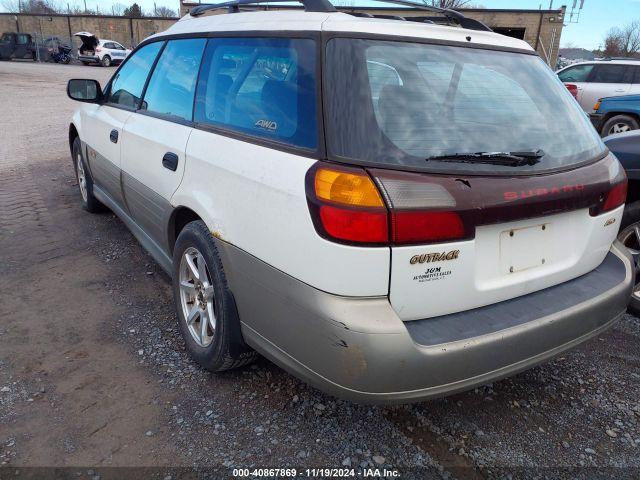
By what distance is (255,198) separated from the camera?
7.11ft

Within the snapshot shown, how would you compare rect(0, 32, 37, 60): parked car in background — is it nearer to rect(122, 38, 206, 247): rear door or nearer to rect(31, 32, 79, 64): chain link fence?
rect(31, 32, 79, 64): chain link fence

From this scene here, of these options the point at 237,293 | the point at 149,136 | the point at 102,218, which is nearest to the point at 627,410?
the point at 237,293

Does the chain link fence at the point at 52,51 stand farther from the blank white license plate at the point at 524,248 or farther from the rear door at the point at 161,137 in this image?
the blank white license plate at the point at 524,248

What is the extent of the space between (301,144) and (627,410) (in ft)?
7.14

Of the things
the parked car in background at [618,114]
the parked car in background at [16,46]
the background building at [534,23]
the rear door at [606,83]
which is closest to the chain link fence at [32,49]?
the parked car in background at [16,46]

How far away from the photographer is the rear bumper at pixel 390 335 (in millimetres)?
1846

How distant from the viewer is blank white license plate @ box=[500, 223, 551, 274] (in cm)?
211

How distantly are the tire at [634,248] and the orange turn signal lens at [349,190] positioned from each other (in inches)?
109

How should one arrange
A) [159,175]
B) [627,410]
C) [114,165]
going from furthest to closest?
[114,165] < [159,175] < [627,410]

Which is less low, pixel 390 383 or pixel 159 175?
pixel 159 175

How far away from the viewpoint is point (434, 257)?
1903 mm

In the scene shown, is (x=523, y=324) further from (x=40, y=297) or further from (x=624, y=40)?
(x=624, y=40)

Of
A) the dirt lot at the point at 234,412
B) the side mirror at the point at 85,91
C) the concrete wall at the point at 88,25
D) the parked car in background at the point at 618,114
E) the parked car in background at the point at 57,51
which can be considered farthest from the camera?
the concrete wall at the point at 88,25

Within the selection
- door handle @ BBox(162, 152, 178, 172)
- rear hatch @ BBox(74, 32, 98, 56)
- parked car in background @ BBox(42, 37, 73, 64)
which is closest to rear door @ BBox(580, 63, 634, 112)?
door handle @ BBox(162, 152, 178, 172)
